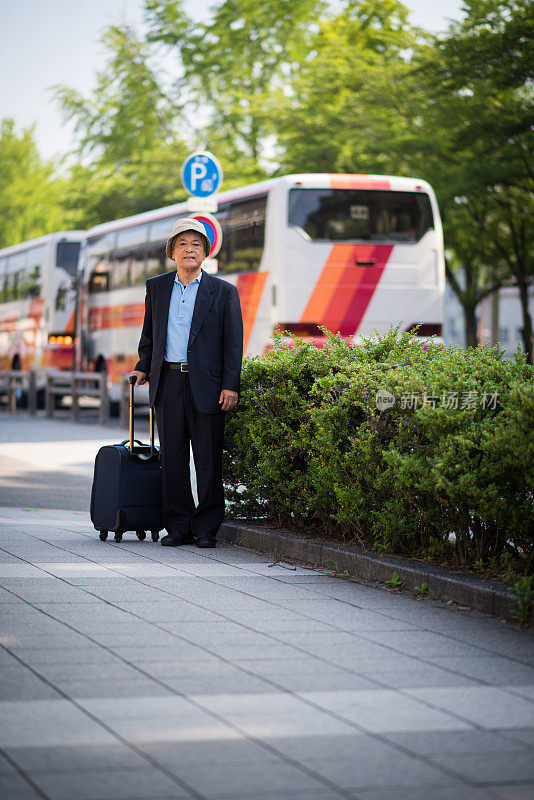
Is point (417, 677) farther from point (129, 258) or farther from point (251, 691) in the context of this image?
point (129, 258)

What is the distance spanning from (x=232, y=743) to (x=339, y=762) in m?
0.33

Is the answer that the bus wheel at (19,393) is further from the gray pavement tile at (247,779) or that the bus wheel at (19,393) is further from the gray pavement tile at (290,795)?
the gray pavement tile at (290,795)

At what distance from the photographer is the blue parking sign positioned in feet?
44.7

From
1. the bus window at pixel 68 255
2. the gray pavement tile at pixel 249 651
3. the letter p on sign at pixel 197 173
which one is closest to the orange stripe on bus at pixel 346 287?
the letter p on sign at pixel 197 173

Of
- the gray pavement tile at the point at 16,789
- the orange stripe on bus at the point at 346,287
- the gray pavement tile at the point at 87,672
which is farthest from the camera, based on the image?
the orange stripe on bus at the point at 346,287

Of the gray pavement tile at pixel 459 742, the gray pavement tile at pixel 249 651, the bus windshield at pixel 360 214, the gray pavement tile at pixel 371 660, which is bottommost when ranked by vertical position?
the gray pavement tile at pixel 459 742

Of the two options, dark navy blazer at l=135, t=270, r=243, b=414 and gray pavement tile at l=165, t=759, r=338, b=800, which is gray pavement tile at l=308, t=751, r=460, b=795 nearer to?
gray pavement tile at l=165, t=759, r=338, b=800

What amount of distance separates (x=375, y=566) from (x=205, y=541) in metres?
1.52

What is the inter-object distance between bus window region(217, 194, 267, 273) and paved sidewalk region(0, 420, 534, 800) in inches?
512

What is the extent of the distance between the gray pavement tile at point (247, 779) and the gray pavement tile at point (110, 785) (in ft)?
0.22

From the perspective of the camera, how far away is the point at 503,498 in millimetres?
5477

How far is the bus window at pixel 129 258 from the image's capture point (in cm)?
2342

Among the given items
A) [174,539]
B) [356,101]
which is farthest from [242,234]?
[174,539]

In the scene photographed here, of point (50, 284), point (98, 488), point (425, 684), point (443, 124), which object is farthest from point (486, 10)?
point (425, 684)
